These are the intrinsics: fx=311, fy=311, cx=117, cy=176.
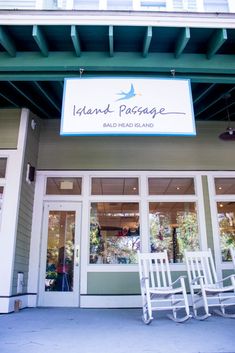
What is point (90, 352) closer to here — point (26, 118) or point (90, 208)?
point (90, 208)

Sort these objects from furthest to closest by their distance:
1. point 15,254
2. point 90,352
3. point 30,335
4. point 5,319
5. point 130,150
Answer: point 130,150
point 15,254
point 5,319
point 30,335
point 90,352

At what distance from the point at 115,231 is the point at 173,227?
118 cm

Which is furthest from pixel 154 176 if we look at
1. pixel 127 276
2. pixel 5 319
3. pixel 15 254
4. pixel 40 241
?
pixel 5 319

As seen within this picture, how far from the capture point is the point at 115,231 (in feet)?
20.3

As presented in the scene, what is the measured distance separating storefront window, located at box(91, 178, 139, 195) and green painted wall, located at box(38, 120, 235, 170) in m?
0.25

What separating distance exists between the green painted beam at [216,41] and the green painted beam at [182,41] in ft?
1.21

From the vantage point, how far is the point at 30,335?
334cm

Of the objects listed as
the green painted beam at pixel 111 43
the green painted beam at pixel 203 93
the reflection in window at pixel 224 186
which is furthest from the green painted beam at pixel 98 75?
the reflection in window at pixel 224 186

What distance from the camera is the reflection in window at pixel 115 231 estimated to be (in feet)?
19.8

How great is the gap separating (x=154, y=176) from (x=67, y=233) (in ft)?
6.83

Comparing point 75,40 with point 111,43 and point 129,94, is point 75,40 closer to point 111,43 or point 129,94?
point 111,43

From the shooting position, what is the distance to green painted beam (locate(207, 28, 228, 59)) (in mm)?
3662

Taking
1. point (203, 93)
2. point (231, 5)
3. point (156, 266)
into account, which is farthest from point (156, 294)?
point (231, 5)

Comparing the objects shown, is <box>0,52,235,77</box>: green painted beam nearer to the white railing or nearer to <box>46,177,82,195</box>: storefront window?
the white railing
